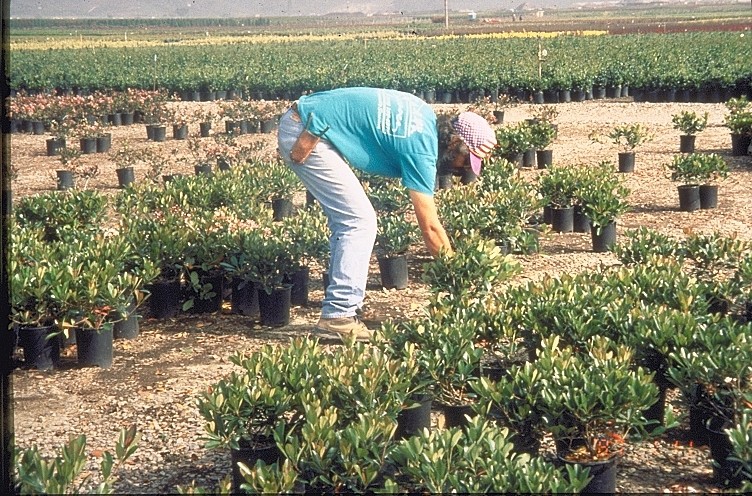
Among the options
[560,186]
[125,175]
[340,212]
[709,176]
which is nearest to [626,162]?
[709,176]

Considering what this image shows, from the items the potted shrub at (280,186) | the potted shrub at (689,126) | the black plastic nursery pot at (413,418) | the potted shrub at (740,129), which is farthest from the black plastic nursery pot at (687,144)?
the black plastic nursery pot at (413,418)

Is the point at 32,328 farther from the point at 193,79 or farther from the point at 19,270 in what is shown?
the point at 193,79

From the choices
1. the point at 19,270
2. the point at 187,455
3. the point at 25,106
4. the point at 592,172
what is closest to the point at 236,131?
the point at 25,106

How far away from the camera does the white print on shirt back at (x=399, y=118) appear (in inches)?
230

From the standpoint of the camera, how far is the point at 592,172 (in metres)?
9.91

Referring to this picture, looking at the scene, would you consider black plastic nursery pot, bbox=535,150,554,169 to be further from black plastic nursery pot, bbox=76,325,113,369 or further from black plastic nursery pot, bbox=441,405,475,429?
black plastic nursery pot, bbox=441,405,475,429

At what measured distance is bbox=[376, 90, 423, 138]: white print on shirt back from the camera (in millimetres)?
5832

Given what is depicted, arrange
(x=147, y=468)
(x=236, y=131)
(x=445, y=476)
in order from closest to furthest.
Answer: (x=445, y=476)
(x=147, y=468)
(x=236, y=131)

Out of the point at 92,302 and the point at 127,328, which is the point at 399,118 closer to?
the point at 92,302

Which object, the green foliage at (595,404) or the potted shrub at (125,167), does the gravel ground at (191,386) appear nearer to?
the green foliage at (595,404)

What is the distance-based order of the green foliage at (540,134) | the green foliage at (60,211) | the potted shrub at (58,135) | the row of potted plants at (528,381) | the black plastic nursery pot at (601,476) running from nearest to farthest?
the row of potted plants at (528,381) → the black plastic nursery pot at (601,476) → the green foliage at (60,211) → the green foliage at (540,134) → the potted shrub at (58,135)

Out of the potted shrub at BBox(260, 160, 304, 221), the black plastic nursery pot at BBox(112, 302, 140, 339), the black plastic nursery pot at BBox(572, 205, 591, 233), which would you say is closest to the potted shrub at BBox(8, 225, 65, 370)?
the black plastic nursery pot at BBox(112, 302, 140, 339)

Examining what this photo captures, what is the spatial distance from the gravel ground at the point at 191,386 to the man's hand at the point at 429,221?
1.15 m

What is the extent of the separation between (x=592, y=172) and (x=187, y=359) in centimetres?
486
